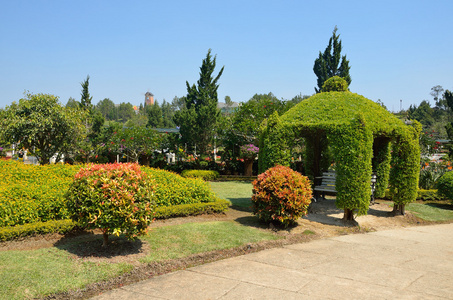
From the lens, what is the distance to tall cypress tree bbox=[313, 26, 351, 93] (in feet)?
93.4

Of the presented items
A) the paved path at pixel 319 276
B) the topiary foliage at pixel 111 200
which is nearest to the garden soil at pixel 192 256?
the paved path at pixel 319 276

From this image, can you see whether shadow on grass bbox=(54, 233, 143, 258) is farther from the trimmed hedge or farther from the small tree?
the small tree

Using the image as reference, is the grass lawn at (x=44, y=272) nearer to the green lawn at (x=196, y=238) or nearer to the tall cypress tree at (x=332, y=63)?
the green lawn at (x=196, y=238)

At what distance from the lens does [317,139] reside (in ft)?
42.1

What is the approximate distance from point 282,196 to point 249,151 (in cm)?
1084

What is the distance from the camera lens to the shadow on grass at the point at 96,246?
19.5ft

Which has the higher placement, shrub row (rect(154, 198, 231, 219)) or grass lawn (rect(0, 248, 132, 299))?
shrub row (rect(154, 198, 231, 219))

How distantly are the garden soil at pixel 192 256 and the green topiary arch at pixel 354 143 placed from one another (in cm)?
61

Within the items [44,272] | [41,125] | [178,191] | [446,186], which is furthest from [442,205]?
[41,125]

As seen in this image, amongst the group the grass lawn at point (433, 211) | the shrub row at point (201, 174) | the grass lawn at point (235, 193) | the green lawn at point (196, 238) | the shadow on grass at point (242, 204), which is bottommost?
the grass lawn at point (433, 211)

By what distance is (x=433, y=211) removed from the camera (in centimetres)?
1226

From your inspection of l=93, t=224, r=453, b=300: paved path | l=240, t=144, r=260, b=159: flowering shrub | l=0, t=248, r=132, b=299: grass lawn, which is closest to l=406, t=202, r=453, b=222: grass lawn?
l=93, t=224, r=453, b=300: paved path

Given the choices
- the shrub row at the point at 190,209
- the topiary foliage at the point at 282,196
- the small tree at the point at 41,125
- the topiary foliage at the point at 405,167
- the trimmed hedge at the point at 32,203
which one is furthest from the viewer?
the small tree at the point at 41,125

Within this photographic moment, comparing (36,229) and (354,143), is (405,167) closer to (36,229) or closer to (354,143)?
(354,143)
